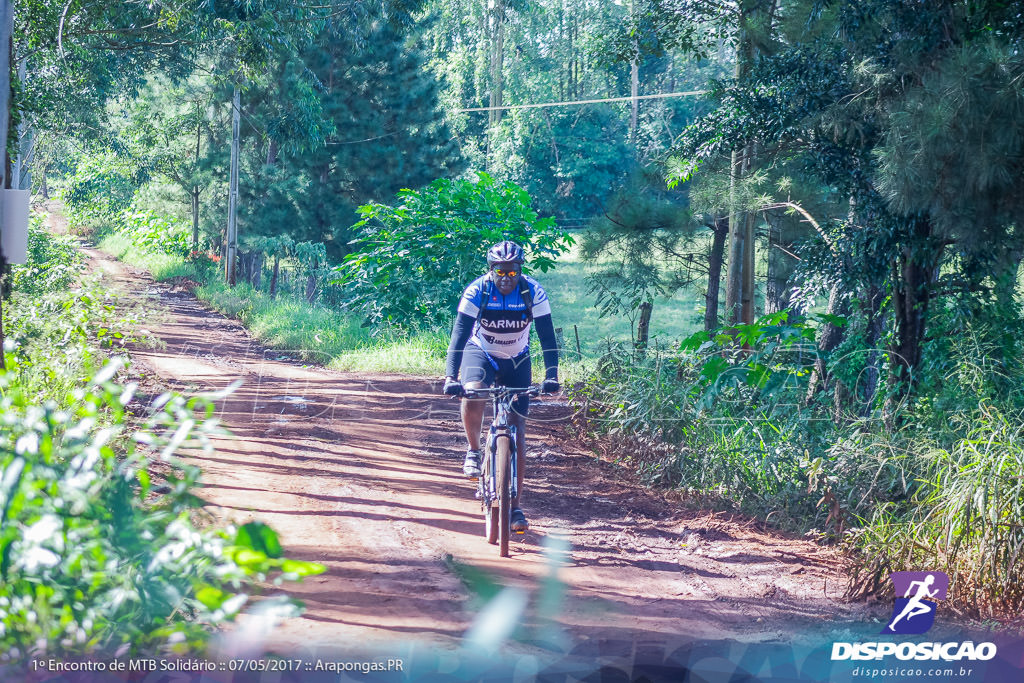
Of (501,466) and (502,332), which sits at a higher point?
(502,332)

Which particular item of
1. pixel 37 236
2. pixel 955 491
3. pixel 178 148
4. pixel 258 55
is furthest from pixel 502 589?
pixel 178 148

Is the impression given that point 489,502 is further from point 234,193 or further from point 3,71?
point 234,193

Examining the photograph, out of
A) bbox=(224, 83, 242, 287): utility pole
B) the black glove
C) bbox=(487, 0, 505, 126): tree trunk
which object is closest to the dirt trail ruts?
the black glove

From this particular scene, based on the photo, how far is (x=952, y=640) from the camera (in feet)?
17.4

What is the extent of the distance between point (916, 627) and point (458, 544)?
9.78ft

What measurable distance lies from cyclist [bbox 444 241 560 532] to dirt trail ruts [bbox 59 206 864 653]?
2.74 ft

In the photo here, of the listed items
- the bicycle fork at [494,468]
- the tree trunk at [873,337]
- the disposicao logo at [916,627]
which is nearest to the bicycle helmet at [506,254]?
the bicycle fork at [494,468]

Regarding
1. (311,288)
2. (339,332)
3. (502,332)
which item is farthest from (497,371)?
(311,288)

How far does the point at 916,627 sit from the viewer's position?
5.48m

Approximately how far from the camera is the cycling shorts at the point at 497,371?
21.7ft

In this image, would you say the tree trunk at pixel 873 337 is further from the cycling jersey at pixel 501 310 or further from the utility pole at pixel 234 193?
the utility pole at pixel 234 193

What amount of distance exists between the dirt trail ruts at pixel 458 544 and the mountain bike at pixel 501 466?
7.1 inches

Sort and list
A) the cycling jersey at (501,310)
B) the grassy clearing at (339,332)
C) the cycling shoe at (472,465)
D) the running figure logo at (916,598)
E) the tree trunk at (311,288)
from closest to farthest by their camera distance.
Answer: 1. the running figure logo at (916,598)
2. the cycling jersey at (501,310)
3. the cycling shoe at (472,465)
4. the grassy clearing at (339,332)
5. the tree trunk at (311,288)

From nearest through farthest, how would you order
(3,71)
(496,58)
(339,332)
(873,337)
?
(3,71) → (873,337) → (339,332) → (496,58)
